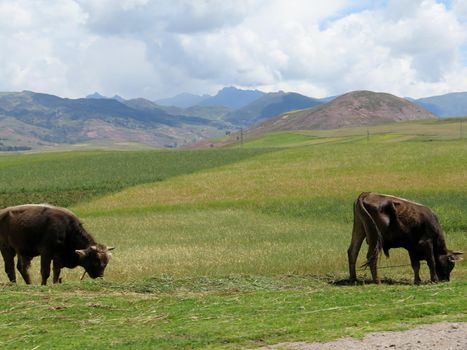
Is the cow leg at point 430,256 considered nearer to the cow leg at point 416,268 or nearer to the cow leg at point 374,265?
the cow leg at point 416,268

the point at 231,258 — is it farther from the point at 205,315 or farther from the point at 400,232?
the point at 205,315

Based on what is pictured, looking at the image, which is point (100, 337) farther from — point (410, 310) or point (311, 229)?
point (311, 229)

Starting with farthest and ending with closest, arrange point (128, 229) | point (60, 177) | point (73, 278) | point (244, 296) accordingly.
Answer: point (60, 177), point (128, 229), point (73, 278), point (244, 296)

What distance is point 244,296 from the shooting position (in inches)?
593

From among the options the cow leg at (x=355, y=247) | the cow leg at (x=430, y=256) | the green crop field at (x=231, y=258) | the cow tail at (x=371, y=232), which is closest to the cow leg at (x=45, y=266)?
the green crop field at (x=231, y=258)

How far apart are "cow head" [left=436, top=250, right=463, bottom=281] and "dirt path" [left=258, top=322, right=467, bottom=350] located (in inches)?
365

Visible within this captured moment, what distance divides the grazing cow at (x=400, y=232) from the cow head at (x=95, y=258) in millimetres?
7513

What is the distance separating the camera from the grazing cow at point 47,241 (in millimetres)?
18547

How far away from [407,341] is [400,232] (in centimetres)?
962

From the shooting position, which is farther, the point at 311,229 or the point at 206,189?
the point at 206,189

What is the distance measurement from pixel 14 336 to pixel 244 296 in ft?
18.6

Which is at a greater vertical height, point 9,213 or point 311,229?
point 9,213

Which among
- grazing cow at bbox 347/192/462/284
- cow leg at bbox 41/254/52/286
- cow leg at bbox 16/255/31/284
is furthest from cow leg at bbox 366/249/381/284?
cow leg at bbox 16/255/31/284

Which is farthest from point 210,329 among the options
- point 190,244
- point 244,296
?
point 190,244
